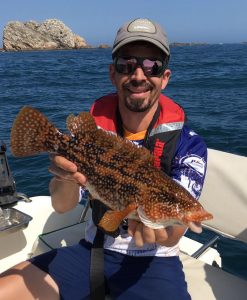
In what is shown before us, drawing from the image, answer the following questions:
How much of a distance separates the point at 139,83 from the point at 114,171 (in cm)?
101

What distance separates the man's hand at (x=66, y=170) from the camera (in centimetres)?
294

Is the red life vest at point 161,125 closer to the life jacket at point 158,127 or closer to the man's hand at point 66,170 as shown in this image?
the life jacket at point 158,127

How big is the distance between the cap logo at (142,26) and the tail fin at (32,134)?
4.12 ft

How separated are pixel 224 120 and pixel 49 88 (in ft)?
48.0

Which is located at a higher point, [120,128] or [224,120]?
[120,128]

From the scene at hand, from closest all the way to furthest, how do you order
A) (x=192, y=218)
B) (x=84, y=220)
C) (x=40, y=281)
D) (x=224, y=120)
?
(x=192, y=218), (x=40, y=281), (x=84, y=220), (x=224, y=120)

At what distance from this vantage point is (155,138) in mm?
3672

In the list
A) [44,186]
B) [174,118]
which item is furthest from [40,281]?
[44,186]

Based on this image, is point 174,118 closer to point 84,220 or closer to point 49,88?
point 84,220

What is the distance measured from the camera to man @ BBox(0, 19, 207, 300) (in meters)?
3.52

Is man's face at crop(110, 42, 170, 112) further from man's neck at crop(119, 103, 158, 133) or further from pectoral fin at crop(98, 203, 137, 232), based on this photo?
pectoral fin at crop(98, 203, 137, 232)

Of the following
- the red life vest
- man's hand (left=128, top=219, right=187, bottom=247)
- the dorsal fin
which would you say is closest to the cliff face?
the red life vest

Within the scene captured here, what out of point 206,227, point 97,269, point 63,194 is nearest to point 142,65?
point 63,194

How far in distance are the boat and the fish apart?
160 cm
